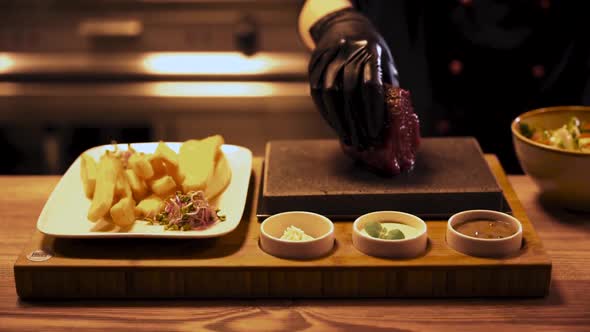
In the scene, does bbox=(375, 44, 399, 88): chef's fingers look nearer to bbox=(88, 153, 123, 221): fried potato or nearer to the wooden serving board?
the wooden serving board

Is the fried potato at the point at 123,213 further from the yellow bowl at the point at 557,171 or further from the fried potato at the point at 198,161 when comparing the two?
the yellow bowl at the point at 557,171

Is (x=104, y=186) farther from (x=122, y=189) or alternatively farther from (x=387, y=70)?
(x=387, y=70)

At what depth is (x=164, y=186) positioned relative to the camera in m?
1.63

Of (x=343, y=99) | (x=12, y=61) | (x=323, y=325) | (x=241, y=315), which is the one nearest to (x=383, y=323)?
(x=323, y=325)

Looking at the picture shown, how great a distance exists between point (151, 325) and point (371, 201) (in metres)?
0.52

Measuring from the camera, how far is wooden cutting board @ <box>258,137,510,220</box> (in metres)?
1.67

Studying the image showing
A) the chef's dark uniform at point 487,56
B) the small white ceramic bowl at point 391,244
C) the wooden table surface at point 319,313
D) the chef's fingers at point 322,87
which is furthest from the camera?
the chef's dark uniform at point 487,56

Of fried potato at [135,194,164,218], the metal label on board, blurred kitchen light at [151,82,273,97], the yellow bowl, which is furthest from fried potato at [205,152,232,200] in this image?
blurred kitchen light at [151,82,273,97]

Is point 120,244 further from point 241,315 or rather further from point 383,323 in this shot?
point 383,323

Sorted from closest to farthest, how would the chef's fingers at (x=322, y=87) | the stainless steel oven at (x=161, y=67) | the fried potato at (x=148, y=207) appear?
the fried potato at (x=148, y=207)
the chef's fingers at (x=322, y=87)
the stainless steel oven at (x=161, y=67)

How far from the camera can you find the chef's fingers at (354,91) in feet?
5.46

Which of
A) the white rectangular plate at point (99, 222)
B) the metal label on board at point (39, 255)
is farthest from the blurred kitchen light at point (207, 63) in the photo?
the metal label on board at point (39, 255)

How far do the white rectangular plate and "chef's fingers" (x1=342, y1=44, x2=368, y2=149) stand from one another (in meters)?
0.27

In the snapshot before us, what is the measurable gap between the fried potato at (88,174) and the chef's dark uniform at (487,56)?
1.01 meters
